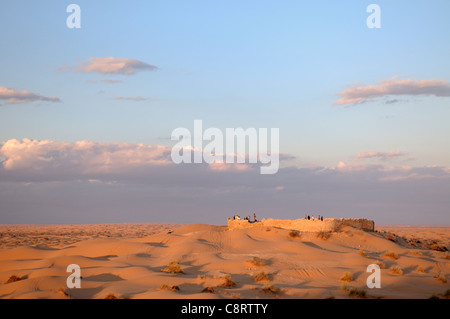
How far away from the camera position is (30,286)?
19.3m

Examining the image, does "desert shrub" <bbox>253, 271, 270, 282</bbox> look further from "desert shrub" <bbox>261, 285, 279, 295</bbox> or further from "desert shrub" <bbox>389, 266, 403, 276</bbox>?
"desert shrub" <bbox>389, 266, 403, 276</bbox>

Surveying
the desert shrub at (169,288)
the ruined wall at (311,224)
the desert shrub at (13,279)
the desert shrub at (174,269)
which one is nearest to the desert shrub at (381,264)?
the ruined wall at (311,224)

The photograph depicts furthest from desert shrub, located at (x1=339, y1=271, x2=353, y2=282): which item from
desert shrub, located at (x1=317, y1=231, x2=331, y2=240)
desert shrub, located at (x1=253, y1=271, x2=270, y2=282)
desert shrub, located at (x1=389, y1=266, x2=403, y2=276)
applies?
desert shrub, located at (x1=317, y1=231, x2=331, y2=240)

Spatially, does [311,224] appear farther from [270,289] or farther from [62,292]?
[62,292]

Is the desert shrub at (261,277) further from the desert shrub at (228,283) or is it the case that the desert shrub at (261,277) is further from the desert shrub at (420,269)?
the desert shrub at (420,269)

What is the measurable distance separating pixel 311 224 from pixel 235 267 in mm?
12651

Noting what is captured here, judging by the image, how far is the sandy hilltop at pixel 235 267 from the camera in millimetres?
18734

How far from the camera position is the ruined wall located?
114 ft

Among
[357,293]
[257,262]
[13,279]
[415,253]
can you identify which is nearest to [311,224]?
[415,253]

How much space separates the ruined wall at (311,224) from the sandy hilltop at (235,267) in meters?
0.60

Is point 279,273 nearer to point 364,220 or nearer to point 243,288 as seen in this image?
point 243,288
